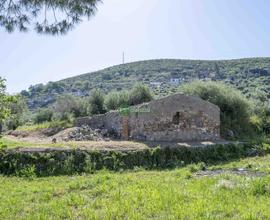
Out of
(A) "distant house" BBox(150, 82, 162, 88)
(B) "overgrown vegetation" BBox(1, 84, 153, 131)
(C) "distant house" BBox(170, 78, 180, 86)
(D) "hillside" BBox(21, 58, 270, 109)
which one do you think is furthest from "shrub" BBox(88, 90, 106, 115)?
(C) "distant house" BBox(170, 78, 180, 86)

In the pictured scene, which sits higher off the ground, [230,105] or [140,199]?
[230,105]

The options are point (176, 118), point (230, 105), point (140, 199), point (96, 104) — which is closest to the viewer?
point (140, 199)

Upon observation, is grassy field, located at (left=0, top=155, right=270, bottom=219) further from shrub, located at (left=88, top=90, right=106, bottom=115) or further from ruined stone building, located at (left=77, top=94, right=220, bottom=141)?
shrub, located at (left=88, top=90, right=106, bottom=115)

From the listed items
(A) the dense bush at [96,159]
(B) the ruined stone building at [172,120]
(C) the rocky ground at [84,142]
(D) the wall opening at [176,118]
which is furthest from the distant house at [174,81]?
(A) the dense bush at [96,159]

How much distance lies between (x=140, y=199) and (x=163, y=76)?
Answer: 5646 cm

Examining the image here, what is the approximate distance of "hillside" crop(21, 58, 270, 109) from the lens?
5766cm

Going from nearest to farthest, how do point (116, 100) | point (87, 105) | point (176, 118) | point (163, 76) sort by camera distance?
point (176, 118), point (116, 100), point (87, 105), point (163, 76)

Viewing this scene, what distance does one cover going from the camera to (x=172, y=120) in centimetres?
1891

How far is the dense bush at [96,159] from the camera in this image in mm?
14008

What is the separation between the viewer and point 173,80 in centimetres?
6094

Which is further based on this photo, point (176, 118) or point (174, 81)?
point (174, 81)

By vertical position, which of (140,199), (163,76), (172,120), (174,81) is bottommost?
(140,199)

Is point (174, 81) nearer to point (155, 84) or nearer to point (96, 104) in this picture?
point (155, 84)

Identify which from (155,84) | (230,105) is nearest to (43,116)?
(155,84)
